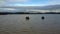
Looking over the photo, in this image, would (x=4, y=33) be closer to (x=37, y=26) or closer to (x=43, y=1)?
(x=37, y=26)

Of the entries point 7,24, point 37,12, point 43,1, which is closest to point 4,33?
point 7,24

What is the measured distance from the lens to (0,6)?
2.87ft

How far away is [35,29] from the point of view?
33.2 inches

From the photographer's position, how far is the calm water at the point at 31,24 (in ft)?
2.75

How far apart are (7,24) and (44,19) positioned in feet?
1.00

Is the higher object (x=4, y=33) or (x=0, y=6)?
(x=0, y=6)

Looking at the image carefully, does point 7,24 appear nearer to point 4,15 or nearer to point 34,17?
point 4,15

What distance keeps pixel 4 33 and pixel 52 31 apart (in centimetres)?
39

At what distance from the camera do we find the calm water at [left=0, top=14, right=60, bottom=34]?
0.84 m

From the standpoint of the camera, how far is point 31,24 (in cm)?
85

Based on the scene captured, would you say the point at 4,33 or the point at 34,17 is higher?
the point at 34,17

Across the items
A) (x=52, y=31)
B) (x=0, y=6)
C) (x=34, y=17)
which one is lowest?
(x=52, y=31)

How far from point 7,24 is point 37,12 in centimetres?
27

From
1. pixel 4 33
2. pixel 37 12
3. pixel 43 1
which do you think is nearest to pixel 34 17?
pixel 37 12
